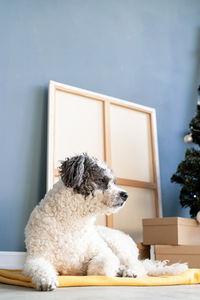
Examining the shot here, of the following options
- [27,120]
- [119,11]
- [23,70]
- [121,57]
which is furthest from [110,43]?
[27,120]

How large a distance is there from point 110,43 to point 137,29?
397 millimetres

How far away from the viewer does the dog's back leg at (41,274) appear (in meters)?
1.19

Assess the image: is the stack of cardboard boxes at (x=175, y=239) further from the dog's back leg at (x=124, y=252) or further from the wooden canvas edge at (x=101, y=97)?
the wooden canvas edge at (x=101, y=97)

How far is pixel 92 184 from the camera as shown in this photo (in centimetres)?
151

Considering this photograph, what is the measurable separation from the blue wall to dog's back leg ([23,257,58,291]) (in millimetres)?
1129

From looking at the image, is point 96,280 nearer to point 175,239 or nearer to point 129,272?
point 129,272

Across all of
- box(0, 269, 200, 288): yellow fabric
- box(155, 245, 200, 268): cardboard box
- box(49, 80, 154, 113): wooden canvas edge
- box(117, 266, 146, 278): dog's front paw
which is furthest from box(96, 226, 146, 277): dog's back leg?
box(49, 80, 154, 113): wooden canvas edge

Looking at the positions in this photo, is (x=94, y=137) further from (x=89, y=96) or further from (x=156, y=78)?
(x=156, y=78)

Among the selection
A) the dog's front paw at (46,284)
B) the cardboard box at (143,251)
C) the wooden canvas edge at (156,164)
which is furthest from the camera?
the wooden canvas edge at (156,164)

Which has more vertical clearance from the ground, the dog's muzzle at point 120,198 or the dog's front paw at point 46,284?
the dog's muzzle at point 120,198

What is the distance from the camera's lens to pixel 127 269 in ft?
4.99

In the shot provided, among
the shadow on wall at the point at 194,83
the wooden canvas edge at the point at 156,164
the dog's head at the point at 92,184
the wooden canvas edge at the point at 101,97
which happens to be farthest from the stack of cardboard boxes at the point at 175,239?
the shadow on wall at the point at 194,83

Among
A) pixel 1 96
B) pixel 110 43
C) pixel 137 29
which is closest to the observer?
pixel 1 96

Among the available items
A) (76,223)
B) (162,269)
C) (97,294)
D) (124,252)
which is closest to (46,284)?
(97,294)
